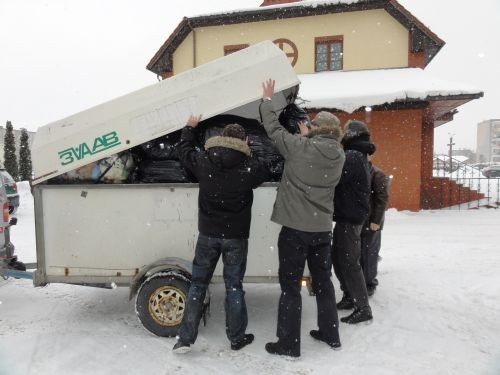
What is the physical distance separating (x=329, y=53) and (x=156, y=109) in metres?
11.9

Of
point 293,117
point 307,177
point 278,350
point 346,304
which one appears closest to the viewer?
point 307,177

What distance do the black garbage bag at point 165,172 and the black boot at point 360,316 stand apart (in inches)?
84.7

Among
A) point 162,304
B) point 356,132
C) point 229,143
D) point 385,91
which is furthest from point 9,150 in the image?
point 356,132

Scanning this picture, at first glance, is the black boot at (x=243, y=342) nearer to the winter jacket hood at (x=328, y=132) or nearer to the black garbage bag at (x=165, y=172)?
the black garbage bag at (x=165, y=172)

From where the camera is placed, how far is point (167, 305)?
3.79m

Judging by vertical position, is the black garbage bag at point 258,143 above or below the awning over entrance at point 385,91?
below

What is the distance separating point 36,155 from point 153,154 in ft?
3.55

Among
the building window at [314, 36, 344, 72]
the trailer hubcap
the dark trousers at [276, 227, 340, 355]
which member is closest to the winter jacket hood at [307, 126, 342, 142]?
the dark trousers at [276, 227, 340, 355]

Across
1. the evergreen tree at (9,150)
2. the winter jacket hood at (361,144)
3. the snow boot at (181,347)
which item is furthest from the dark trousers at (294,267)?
the evergreen tree at (9,150)

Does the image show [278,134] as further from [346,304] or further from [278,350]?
[346,304]

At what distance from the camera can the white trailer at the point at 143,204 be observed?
3.71 m

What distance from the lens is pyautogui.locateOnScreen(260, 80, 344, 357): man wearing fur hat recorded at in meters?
3.37

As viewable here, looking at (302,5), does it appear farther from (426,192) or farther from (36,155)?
(36,155)

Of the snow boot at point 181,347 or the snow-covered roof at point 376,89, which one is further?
the snow-covered roof at point 376,89
